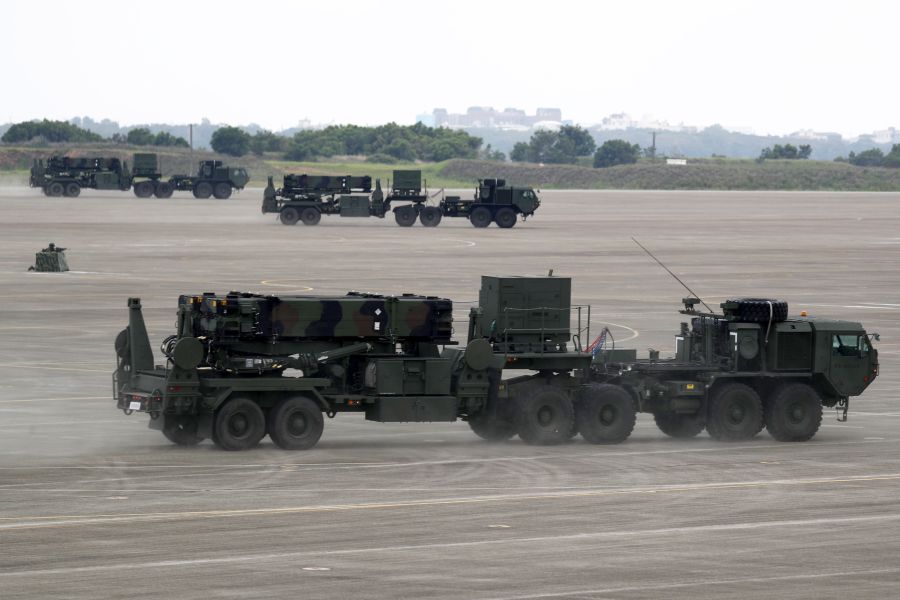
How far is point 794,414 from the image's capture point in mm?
28000

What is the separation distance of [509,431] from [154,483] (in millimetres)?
6931

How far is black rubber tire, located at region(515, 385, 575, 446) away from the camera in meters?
27.0

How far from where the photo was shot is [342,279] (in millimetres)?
62719

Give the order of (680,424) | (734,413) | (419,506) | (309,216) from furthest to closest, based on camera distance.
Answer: (309,216) → (680,424) → (734,413) → (419,506)

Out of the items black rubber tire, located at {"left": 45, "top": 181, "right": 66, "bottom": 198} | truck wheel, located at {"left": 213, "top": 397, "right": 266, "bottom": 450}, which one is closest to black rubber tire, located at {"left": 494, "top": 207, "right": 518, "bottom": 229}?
black rubber tire, located at {"left": 45, "top": 181, "right": 66, "bottom": 198}

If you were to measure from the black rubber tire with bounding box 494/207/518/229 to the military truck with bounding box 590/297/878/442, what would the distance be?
239 ft

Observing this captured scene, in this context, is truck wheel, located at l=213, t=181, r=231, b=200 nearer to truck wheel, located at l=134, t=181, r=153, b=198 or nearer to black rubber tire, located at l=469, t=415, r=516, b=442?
truck wheel, located at l=134, t=181, r=153, b=198

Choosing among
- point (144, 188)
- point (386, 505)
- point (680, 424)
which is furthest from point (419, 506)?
point (144, 188)

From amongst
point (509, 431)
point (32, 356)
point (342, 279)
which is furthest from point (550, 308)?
point (342, 279)

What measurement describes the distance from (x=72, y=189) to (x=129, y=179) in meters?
4.85

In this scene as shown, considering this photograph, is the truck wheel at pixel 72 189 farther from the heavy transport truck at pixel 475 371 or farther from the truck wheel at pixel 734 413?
the truck wheel at pixel 734 413

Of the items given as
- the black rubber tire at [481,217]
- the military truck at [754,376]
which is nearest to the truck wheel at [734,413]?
the military truck at [754,376]

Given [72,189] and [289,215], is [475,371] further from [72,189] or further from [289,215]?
[72,189]

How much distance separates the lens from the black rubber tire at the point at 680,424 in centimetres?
2819
